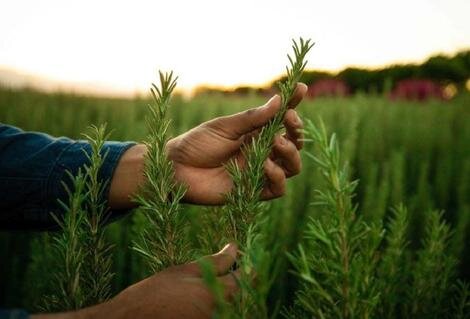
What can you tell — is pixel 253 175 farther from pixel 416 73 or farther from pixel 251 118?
pixel 416 73

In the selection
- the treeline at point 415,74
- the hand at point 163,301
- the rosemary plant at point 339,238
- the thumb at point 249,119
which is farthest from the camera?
the treeline at point 415,74

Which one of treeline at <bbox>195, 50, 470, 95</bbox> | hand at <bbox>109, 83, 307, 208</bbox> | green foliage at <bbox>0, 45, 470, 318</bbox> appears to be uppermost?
treeline at <bbox>195, 50, 470, 95</bbox>

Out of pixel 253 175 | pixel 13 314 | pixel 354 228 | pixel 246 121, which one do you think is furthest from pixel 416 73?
pixel 13 314

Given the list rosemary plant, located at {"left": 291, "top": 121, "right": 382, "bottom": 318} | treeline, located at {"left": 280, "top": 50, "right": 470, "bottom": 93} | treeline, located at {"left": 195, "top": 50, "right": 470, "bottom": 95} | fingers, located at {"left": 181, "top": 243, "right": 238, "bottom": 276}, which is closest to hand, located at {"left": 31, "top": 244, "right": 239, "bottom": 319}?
fingers, located at {"left": 181, "top": 243, "right": 238, "bottom": 276}

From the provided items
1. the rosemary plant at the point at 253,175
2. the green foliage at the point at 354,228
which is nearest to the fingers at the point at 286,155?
the green foliage at the point at 354,228

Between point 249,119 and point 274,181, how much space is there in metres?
0.18

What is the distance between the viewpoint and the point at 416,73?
1234cm

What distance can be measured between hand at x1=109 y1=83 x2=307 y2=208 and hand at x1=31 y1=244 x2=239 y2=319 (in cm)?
36

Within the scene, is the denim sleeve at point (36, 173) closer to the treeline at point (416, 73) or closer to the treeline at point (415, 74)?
the treeline at point (415, 74)

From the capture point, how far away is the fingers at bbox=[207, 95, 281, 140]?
825mm

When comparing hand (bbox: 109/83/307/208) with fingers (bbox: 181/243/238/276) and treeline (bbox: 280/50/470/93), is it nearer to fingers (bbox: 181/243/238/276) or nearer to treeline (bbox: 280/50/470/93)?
fingers (bbox: 181/243/238/276)

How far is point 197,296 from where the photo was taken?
2.05 ft

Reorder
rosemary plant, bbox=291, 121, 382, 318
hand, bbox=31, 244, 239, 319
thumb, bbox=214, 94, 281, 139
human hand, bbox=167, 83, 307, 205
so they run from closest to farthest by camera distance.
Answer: rosemary plant, bbox=291, 121, 382, 318, hand, bbox=31, 244, 239, 319, thumb, bbox=214, 94, 281, 139, human hand, bbox=167, 83, 307, 205

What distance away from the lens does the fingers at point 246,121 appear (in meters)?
0.83
